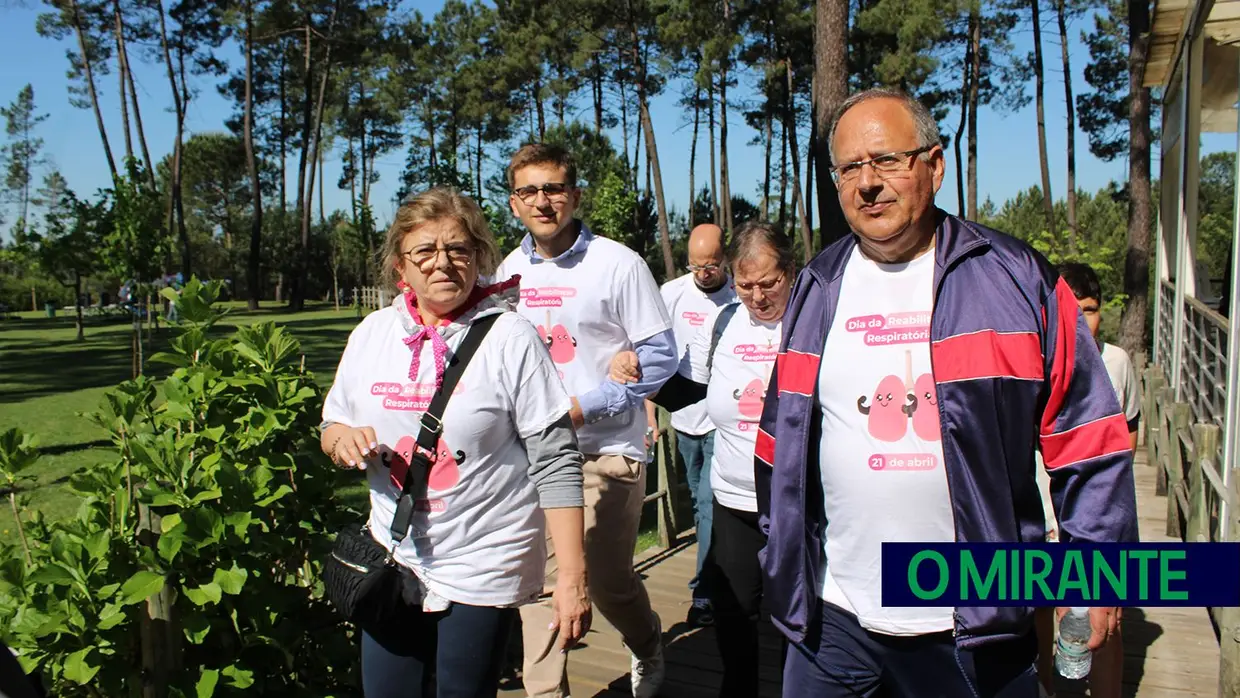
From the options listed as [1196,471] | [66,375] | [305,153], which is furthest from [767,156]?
[1196,471]

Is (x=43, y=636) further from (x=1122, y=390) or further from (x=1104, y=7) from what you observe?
(x=1104, y=7)

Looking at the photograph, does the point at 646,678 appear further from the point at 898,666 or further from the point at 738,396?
the point at 898,666

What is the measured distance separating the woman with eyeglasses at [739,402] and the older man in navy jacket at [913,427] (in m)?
1.24

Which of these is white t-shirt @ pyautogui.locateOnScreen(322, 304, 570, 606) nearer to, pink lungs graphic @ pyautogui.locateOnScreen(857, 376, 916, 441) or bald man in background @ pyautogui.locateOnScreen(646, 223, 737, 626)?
pink lungs graphic @ pyautogui.locateOnScreen(857, 376, 916, 441)

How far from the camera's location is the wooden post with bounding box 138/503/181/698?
105 inches

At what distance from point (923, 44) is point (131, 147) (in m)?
27.7

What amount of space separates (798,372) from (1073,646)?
211 centimetres

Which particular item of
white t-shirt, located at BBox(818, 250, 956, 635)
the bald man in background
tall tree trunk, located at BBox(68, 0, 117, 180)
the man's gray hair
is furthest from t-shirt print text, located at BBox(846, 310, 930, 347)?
tall tree trunk, located at BBox(68, 0, 117, 180)

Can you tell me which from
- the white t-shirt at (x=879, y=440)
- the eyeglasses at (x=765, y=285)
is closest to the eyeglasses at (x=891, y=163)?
the white t-shirt at (x=879, y=440)

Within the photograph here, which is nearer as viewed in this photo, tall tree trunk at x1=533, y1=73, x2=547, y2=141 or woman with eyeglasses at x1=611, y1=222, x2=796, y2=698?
woman with eyeglasses at x1=611, y1=222, x2=796, y2=698

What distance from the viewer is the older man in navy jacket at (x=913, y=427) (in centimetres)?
188

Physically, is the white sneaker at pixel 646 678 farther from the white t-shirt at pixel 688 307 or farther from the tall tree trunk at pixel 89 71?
the tall tree trunk at pixel 89 71

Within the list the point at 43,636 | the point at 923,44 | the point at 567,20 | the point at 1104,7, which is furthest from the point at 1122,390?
the point at 567,20

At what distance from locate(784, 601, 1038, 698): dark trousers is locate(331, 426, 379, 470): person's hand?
1118 millimetres
